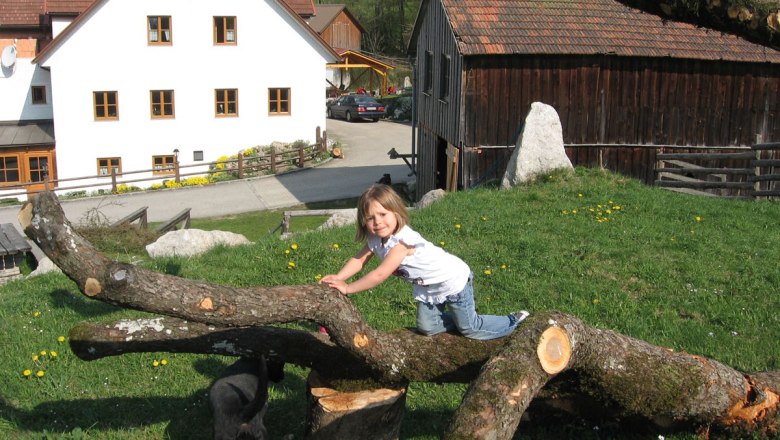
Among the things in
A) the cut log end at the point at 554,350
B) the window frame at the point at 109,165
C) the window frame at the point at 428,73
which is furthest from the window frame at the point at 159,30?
the cut log end at the point at 554,350

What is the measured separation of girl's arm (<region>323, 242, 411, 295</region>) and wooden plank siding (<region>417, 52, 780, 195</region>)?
1526cm

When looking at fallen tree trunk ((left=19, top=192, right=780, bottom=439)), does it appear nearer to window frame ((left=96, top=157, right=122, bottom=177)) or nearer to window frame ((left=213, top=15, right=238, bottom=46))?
window frame ((left=96, top=157, right=122, bottom=177))

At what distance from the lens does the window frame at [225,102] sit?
38.6 metres

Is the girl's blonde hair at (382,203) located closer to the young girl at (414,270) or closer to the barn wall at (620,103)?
the young girl at (414,270)

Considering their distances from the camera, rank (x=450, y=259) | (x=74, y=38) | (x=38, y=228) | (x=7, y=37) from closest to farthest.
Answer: (x=38, y=228) < (x=450, y=259) < (x=74, y=38) < (x=7, y=37)

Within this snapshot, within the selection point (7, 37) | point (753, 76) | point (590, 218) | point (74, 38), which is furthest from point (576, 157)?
point (7, 37)

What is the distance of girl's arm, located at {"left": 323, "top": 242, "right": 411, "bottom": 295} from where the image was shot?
537cm

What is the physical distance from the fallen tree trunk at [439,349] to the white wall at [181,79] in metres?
32.8

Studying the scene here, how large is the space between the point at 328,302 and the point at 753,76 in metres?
19.5

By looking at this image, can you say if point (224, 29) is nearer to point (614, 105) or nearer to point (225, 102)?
point (225, 102)

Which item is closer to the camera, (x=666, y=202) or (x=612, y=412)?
(x=612, y=412)

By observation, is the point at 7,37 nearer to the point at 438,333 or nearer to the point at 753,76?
the point at 753,76

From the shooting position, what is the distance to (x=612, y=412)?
596 centimetres

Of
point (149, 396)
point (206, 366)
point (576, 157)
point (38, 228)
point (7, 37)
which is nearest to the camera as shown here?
point (38, 228)
